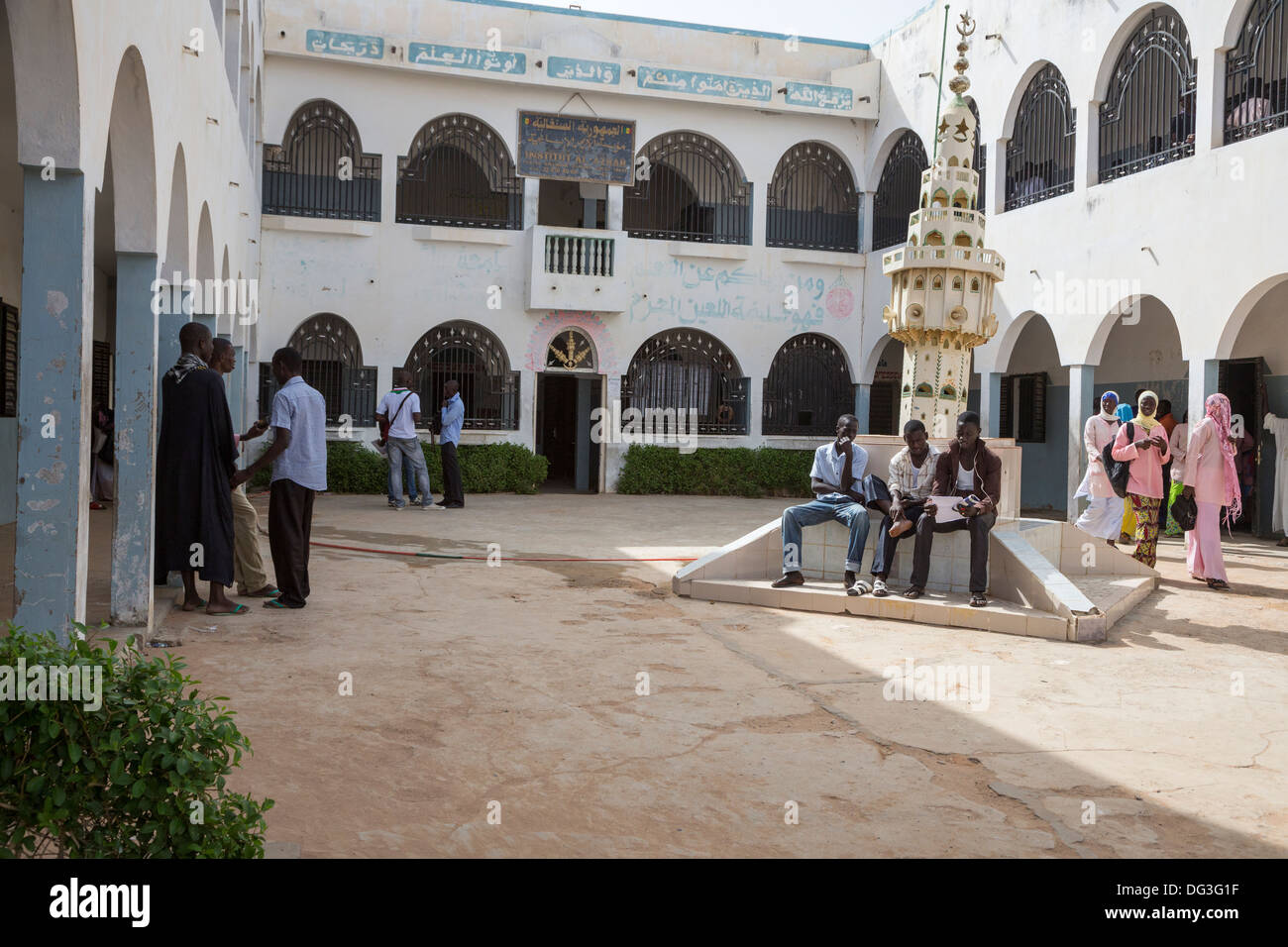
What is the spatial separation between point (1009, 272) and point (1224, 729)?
12258 millimetres

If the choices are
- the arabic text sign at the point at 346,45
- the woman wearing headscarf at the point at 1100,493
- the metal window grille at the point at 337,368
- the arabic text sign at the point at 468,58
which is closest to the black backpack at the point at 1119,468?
the woman wearing headscarf at the point at 1100,493

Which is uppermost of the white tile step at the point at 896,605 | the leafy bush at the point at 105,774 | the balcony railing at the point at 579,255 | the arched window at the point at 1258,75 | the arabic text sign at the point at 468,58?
the arabic text sign at the point at 468,58

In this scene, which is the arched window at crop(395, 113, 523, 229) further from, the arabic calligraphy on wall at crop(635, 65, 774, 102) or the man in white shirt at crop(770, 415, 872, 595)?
the man in white shirt at crop(770, 415, 872, 595)

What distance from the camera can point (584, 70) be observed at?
18516mm

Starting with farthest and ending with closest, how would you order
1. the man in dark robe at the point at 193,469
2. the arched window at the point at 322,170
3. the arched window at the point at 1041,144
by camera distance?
the arched window at the point at 322,170
the arched window at the point at 1041,144
the man in dark robe at the point at 193,469

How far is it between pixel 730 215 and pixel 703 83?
2.33 metres

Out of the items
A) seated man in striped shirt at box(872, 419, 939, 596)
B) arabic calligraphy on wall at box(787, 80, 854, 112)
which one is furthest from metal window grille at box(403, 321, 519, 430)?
seated man in striped shirt at box(872, 419, 939, 596)

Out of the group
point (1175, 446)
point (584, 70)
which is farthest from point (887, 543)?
point (584, 70)

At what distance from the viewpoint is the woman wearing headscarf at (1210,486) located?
9.52 m

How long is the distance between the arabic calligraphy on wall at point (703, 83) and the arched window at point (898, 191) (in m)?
2.57

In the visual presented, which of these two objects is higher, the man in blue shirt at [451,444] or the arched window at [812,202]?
the arched window at [812,202]

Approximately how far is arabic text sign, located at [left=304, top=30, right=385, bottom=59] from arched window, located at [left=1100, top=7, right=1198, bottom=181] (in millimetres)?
11136

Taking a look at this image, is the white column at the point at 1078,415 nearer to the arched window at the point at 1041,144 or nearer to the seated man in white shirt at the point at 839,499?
the arched window at the point at 1041,144

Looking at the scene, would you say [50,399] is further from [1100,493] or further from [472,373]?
[472,373]
